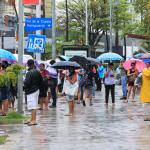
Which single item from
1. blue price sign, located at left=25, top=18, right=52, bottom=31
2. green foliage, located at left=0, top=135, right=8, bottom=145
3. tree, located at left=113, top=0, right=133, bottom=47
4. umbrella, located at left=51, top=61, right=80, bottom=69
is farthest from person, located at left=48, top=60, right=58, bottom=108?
tree, located at left=113, top=0, right=133, bottom=47

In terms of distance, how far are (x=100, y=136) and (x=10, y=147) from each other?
2.56 meters

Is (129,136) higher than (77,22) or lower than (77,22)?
lower

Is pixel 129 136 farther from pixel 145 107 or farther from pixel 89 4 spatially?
pixel 89 4

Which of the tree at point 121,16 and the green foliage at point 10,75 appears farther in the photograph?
the tree at point 121,16

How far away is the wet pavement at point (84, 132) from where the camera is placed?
42.2ft

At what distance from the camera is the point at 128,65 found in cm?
2819

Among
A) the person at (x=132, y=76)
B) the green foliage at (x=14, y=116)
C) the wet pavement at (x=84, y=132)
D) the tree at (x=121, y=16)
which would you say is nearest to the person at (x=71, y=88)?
the wet pavement at (x=84, y=132)

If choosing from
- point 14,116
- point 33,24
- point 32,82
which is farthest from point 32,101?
point 33,24

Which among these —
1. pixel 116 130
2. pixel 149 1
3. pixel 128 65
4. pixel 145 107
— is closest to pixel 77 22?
pixel 149 1

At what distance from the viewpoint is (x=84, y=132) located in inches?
593

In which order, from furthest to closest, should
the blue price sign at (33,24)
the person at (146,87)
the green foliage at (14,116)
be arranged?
the blue price sign at (33,24)
the green foliage at (14,116)
the person at (146,87)

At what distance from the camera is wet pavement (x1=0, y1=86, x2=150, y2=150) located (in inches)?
507

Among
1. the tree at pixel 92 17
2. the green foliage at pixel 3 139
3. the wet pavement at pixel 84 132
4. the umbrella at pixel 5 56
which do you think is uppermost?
the tree at pixel 92 17

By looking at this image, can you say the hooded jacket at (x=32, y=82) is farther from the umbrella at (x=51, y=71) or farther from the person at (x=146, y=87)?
the umbrella at (x=51, y=71)
